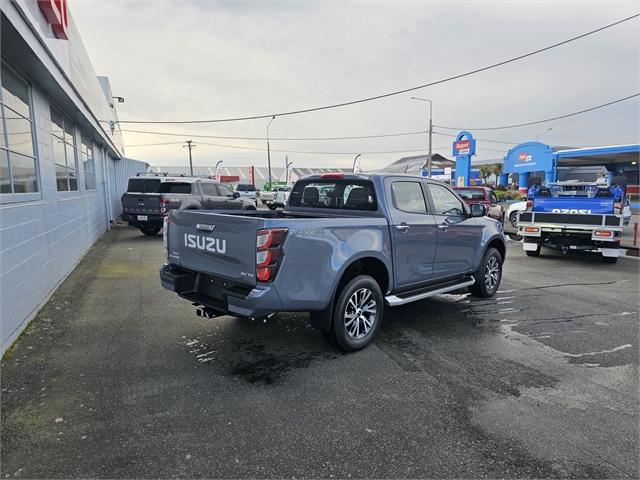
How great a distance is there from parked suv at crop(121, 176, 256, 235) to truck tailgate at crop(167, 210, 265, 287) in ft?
29.8

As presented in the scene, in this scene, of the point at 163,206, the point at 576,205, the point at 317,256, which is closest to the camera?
the point at 317,256

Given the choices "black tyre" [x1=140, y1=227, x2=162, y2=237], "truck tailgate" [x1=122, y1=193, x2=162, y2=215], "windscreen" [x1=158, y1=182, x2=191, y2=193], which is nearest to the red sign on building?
"truck tailgate" [x1=122, y1=193, x2=162, y2=215]

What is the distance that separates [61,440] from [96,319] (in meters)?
2.82

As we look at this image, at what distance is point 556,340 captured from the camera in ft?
15.8

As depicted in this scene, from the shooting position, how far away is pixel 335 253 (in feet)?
13.2

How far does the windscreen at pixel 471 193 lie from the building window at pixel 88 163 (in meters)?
13.7

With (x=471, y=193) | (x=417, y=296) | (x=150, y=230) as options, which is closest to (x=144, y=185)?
(x=150, y=230)

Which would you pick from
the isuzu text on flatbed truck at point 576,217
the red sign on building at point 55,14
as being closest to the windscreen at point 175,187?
the red sign on building at point 55,14

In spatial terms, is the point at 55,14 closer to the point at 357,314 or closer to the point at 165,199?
the point at 357,314

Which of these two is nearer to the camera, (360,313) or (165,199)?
(360,313)

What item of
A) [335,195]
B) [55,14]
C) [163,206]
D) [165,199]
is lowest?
[163,206]

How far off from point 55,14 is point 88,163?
7397mm

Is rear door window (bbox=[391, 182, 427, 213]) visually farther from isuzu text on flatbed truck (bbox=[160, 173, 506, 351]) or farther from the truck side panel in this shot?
A: the truck side panel

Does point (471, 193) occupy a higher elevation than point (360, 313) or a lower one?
higher
